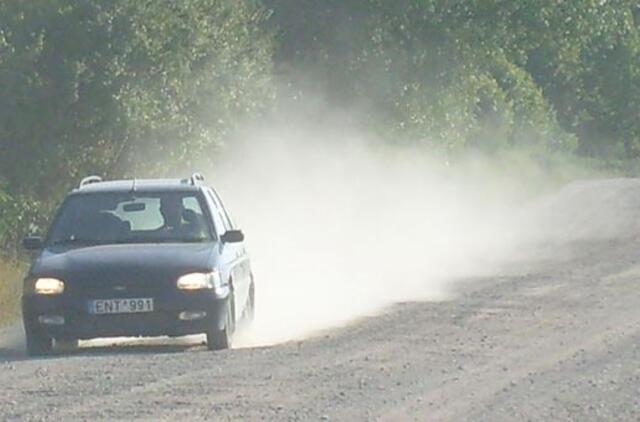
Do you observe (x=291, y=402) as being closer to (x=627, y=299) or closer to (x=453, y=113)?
(x=627, y=299)

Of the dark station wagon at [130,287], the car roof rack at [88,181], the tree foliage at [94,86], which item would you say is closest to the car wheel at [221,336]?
the dark station wagon at [130,287]

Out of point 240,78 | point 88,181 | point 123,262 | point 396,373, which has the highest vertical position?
point 240,78

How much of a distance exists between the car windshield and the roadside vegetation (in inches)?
174

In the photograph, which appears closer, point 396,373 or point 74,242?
point 396,373

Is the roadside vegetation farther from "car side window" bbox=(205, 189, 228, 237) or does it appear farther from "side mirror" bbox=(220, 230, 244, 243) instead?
"side mirror" bbox=(220, 230, 244, 243)

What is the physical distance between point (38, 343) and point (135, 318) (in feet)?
2.98

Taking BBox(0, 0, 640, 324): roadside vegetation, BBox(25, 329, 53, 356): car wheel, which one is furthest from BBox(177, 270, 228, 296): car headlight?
BBox(0, 0, 640, 324): roadside vegetation

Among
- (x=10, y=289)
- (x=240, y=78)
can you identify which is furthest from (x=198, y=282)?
(x=240, y=78)

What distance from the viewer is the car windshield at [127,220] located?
669 inches

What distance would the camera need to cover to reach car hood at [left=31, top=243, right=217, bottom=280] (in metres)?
15.9

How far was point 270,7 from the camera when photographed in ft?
122

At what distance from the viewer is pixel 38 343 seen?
16.1 metres

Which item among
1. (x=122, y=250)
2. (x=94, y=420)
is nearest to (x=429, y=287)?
(x=122, y=250)

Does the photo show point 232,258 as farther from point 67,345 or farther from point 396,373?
point 396,373
